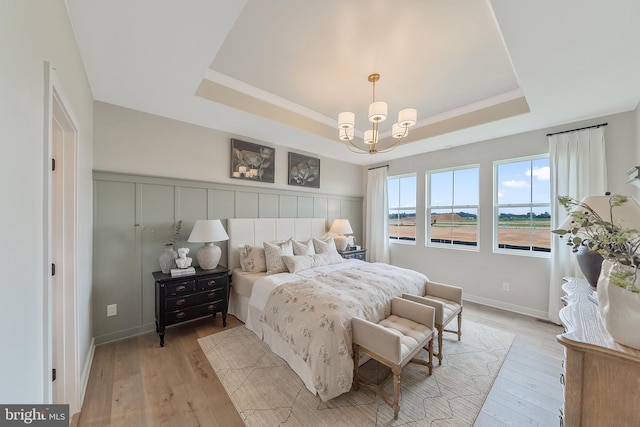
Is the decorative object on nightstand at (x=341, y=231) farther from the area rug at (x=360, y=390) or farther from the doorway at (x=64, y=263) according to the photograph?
the doorway at (x=64, y=263)

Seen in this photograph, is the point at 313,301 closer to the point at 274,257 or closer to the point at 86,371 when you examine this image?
the point at 274,257

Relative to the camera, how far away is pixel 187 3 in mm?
1407

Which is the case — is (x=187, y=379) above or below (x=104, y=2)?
below

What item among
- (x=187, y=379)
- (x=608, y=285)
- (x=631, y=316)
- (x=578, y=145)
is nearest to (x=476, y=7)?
(x=608, y=285)

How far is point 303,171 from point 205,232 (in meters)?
2.16

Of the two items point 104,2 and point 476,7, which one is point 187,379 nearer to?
point 104,2

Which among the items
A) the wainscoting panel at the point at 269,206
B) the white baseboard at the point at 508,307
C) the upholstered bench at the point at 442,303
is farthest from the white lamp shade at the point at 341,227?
the white baseboard at the point at 508,307

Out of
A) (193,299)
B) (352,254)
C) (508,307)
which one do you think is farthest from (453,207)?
(193,299)

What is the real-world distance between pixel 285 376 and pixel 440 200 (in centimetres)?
386

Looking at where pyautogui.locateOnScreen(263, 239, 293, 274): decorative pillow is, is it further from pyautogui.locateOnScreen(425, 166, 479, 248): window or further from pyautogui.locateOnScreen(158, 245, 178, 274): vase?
pyautogui.locateOnScreen(425, 166, 479, 248): window

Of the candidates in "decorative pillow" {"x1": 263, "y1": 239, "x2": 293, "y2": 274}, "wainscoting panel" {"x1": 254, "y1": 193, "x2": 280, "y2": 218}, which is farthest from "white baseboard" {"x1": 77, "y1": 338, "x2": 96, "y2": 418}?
"wainscoting panel" {"x1": 254, "y1": 193, "x2": 280, "y2": 218}

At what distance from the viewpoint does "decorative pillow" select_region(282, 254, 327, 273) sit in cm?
306

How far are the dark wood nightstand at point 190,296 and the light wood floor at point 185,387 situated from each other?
0.28m

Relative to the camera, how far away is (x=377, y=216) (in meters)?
5.16
